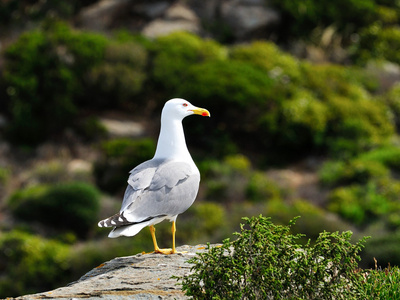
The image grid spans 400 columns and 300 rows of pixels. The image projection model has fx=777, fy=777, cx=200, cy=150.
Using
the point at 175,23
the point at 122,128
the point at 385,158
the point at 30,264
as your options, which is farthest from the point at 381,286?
the point at 175,23

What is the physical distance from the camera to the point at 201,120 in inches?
1110

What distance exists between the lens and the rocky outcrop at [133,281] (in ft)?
21.9

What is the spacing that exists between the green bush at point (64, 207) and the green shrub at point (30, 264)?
5.26ft

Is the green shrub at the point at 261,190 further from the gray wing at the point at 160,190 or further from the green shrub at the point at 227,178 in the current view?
the gray wing at the point at 160,190

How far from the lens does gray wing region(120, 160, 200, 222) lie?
7203mm

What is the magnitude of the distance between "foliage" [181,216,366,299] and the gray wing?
1.09 metres

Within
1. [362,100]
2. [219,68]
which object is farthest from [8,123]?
[362,100]

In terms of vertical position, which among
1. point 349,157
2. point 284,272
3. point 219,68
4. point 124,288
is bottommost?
point 349,157

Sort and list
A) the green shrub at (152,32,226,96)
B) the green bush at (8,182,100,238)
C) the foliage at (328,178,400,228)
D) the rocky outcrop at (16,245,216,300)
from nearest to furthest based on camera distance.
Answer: the rocky outcrop at (16,245,216,300), the foliage at (328,178,400,228), the green bush at (8,182,100,238), the green shrub at (152,32,226,96)

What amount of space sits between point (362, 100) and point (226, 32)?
8620 mm

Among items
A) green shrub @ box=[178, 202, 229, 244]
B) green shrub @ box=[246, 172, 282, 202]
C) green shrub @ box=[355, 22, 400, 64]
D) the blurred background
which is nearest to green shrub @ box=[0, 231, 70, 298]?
the blurred background

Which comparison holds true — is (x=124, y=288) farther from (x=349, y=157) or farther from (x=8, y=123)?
(x=8, y=123)

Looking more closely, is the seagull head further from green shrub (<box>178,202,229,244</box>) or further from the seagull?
green shrub (<box>178,202,229,244</box>)

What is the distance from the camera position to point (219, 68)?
96.7 ft
